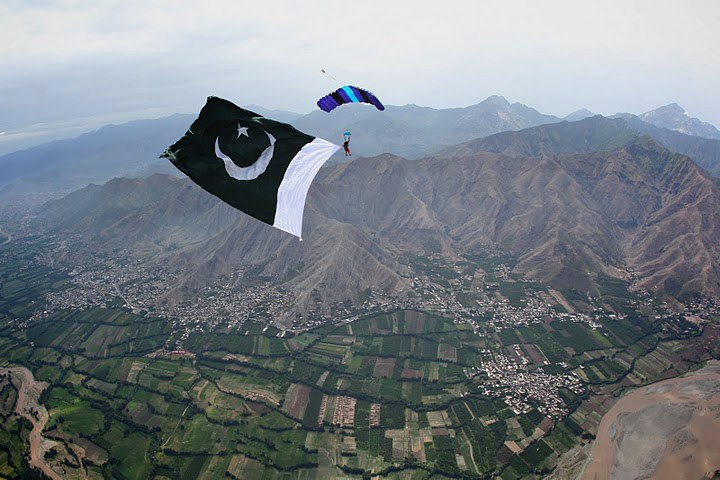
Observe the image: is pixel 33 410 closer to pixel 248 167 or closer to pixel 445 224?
pixel 248 167

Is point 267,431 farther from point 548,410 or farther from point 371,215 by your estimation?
point 371,215

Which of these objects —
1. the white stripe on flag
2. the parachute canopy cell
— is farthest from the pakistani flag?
the parachute canopy cell

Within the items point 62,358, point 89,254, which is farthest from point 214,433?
point 89,254

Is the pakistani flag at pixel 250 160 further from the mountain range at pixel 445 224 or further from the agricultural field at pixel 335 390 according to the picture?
the mountain range at pixel 445 224

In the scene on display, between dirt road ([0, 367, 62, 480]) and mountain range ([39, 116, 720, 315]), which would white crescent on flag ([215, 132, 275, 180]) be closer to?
dirt road ([0, 367, 62, 480])

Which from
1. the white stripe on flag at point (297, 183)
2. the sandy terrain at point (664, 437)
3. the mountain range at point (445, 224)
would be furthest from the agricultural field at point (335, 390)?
the white stripe on flag at point (297, 183)

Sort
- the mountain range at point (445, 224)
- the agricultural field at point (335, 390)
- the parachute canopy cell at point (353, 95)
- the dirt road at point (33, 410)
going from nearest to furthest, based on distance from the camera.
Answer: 1. the parachute canopy cell at point (353, 95)
2. the agricultural field at point (335, 390)
3. the dirt road at point (33, 410)
4. the mountain range at point (445, 224)

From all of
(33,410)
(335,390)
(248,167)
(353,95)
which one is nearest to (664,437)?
(335,390)
